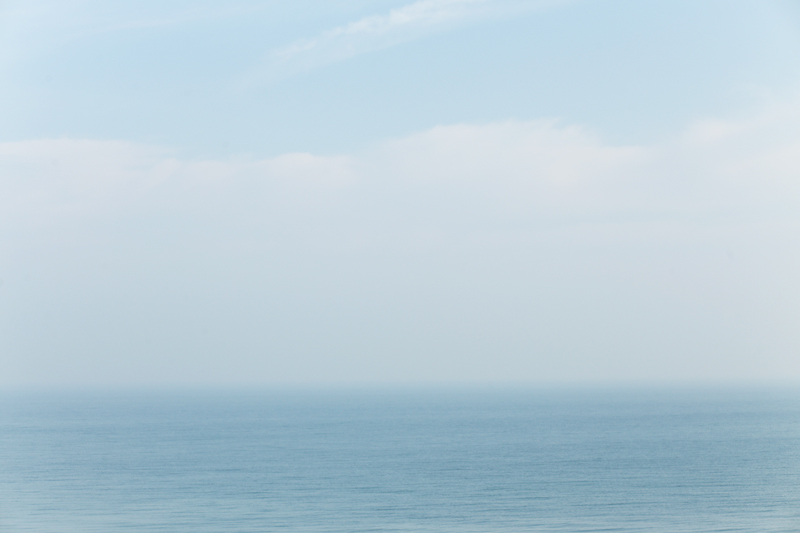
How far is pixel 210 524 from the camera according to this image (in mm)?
45812

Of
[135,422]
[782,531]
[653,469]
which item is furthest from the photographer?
[135,422]

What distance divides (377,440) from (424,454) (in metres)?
16.5

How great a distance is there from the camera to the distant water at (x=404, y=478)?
4688cm

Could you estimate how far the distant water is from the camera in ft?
154

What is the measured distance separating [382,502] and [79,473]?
113 feet

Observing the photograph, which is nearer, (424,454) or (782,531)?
(782,531)

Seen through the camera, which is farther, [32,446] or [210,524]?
[32,446]

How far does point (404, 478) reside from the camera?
61.2 metres

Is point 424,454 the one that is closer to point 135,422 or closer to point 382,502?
point 382,502

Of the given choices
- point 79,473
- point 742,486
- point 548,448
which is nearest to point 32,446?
point 79,473

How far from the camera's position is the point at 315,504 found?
51.3 metres

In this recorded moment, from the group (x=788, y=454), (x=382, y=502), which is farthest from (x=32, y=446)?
(x=788, y=454)

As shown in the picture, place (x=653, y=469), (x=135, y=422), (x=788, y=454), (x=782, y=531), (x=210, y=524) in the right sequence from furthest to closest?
(x=135, y=422), (x=788, y=454), (x=653, y=469), (x=210, y=524), (x=782, y=531)

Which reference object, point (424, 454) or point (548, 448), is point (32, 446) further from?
point (548, 448)
